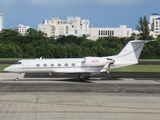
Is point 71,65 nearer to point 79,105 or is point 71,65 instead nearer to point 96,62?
point 96,62

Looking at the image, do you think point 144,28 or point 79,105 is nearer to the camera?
point 79,105

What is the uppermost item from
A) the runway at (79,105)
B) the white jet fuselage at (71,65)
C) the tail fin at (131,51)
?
the tail fin at (131,51)

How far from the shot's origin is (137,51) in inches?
1409

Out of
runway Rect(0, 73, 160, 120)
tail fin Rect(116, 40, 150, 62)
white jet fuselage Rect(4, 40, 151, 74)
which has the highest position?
tail fin Rect(116, 40, 150, 62)

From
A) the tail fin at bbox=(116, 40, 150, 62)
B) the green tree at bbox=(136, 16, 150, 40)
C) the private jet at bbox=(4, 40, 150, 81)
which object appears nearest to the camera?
the private jet at bbox=(4, 40, 150, 81)

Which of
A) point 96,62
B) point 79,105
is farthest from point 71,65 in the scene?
point 79,105

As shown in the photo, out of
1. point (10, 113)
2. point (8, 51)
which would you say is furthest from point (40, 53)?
point (10, 113)

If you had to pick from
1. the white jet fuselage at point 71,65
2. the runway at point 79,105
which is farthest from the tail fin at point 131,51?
the runway at point 79,105

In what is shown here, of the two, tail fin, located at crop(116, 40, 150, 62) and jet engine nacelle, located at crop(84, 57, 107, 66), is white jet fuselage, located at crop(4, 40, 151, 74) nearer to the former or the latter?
jet engine nacelle, located at crop(84, 57, 107, 66)

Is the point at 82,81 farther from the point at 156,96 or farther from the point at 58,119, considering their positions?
the point at 58,119

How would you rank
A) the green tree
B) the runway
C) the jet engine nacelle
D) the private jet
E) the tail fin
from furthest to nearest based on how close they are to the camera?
1. the green tree
2. the tail fin
3. the private jet
4. the jet engine nacelle
5. the runway

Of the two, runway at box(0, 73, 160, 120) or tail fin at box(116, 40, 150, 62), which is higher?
tail fin at box(116, 40, 150, 62)

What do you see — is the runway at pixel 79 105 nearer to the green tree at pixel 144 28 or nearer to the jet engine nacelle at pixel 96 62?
the jet engine nacelle at pixel 96 62

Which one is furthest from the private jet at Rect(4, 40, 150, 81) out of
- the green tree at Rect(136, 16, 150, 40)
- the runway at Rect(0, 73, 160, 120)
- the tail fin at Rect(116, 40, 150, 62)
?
the green tree at Rect(136, 16, 150, 40)
